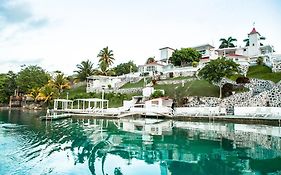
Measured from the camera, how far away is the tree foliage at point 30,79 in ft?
222

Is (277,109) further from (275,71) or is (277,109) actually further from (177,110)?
(275,71)

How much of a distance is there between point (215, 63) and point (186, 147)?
77.0ft

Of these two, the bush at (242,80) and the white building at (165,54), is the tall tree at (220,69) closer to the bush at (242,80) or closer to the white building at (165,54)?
the bush at (242,80)

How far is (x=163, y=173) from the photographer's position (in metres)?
11.5

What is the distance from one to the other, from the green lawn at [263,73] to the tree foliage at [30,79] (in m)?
47.7

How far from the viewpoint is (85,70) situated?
68.9m

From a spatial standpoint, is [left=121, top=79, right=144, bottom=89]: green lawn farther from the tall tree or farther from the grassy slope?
the tall tree

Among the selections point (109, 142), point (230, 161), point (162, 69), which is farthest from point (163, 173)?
point (162, 69)

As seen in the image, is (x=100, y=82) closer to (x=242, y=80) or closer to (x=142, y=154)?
(x=242, y=80)

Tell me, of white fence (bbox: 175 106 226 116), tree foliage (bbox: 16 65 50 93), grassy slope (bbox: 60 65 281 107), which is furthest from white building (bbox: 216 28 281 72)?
tree foliage (bbox: 16 65 50 93)

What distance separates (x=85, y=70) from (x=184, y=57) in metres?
24.8

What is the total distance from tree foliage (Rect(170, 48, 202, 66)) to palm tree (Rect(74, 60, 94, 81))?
68.8 feet

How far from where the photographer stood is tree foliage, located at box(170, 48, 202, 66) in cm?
6019

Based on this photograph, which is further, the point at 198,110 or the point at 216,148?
the point at 198,110
